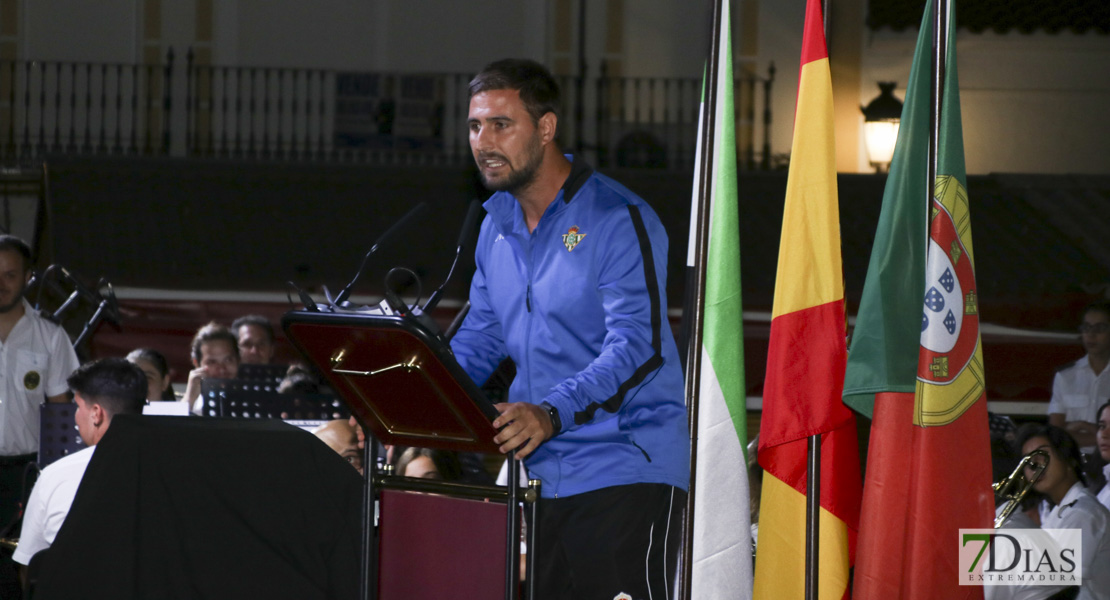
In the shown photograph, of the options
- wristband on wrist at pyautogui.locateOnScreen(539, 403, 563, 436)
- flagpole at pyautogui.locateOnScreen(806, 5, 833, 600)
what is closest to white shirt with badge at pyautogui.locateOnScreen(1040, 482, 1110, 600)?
flagpole at pyautogui.locateOnScreen(806, 5, 833, 600)

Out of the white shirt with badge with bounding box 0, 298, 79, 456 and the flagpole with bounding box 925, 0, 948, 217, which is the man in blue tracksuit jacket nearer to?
the flagpole with bounding box 925, 0, 948, 217

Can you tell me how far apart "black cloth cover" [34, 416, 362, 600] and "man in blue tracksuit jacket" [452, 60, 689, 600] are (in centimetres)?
36

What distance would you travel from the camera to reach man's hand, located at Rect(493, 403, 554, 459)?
176 cm

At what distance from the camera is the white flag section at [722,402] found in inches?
106

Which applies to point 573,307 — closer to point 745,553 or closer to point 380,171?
point 745,553

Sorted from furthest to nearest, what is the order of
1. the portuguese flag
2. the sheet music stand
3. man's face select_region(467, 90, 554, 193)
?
the portuguese flag, man's face select_region(467, 90, 554, 193), the sheet music stand

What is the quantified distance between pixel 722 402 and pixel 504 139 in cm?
101

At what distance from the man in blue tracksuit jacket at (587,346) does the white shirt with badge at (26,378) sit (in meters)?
3.34

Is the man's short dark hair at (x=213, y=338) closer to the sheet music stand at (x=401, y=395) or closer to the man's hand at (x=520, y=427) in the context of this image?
the sheet music stand at (x=401, y=395)

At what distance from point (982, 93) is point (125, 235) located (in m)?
8.15

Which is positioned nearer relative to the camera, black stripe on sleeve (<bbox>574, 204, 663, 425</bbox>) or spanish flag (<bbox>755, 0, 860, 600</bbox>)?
black stripe on sleeve (<bbox>574, 204, 663, 425</bbox>)

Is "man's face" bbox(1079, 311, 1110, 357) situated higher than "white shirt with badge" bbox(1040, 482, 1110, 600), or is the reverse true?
"man's face" bbox(1079, 311, 1110, 357)

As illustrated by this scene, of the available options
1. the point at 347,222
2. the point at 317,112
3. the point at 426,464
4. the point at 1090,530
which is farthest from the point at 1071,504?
the point at 317,112

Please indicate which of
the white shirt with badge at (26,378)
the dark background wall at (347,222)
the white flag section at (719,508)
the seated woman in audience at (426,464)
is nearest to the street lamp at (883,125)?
the dark background wall at (347,222)
